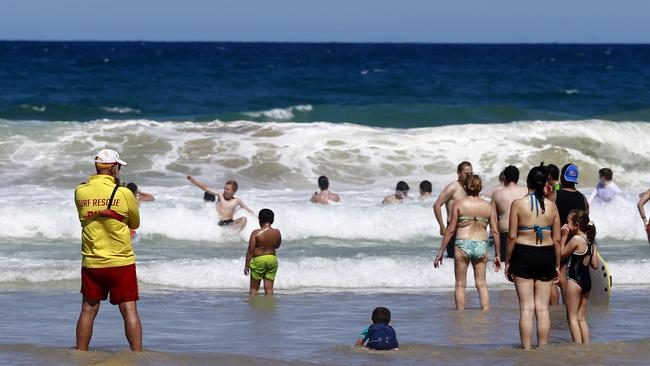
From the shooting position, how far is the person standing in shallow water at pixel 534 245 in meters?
7.79

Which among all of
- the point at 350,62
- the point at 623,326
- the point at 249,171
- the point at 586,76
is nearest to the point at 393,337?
the point at 623,326

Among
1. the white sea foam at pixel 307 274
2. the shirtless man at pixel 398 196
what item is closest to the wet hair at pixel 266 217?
the white sea foam at pixel 307 274

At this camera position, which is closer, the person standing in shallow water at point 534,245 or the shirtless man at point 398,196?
the person standing in shallow water at point 534,245

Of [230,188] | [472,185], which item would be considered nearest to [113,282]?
[472,185]

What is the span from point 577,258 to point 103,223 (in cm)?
343

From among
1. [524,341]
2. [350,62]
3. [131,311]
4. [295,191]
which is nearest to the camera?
[131,311]

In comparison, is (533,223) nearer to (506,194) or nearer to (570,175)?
(570,175)

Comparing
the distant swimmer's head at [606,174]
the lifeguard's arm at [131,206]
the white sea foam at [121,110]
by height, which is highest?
the white sea foam at [121,110]

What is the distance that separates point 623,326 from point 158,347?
13.1ft

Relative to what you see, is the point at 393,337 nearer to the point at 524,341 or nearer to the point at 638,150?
the point at 524,341

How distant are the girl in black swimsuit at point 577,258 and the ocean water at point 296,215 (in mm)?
338

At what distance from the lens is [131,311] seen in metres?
7.46

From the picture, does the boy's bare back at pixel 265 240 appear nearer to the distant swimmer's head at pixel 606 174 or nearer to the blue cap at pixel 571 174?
the blue cap at pixel 571 174

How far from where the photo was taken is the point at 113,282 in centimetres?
738
